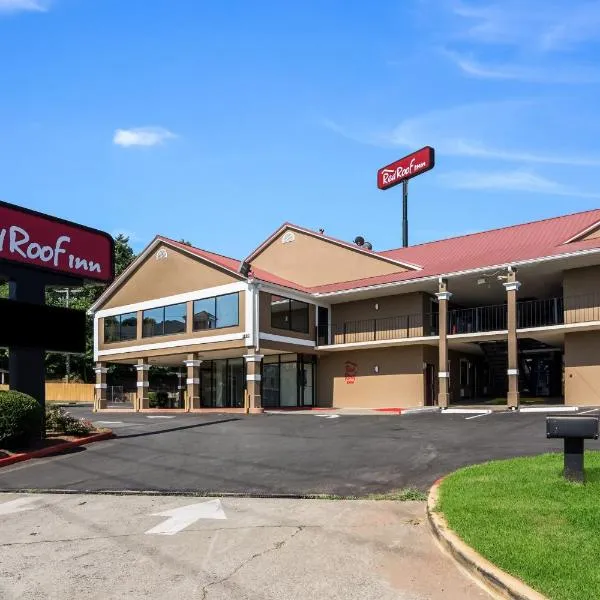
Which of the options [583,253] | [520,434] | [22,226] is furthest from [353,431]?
[583,253]

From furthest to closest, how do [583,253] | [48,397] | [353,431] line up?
1. [48,397]
2. [583,253]
3. [353,431]

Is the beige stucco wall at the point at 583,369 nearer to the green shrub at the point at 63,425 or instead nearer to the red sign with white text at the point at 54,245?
the red sign with white text at the point at 54,245

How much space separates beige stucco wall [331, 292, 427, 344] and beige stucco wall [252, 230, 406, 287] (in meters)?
1.43

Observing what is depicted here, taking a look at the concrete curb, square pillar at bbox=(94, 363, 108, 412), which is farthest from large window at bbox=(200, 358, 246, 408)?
the concrete curb

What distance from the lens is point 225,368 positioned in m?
36.8

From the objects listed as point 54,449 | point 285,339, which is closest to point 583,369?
point 285,339

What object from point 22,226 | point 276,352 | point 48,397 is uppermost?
point 22,226

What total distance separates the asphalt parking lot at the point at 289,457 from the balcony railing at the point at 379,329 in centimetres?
1017

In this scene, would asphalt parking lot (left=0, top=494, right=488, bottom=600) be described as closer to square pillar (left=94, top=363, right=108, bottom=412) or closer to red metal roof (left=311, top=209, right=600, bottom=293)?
red metal roof (left=311, top=209, right=600, bottom=293)

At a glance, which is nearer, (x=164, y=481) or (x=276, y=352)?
(x=164, y=481)

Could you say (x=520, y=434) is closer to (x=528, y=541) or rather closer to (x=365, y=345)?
(x=528, y=541)

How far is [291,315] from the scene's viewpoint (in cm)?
3347

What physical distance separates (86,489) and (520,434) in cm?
1028

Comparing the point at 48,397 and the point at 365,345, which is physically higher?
the point at 365,345
